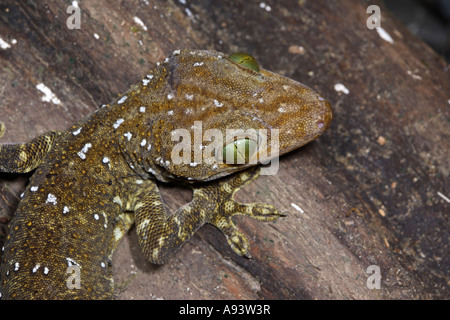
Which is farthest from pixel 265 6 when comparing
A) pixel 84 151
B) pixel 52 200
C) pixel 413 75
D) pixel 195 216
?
pixel 52 200

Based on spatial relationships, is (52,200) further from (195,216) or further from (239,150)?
(239,150)

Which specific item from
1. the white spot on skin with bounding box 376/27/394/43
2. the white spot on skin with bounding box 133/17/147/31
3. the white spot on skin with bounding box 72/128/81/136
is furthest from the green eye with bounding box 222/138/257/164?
the white spot on skin with bounding box 376/27/394/43

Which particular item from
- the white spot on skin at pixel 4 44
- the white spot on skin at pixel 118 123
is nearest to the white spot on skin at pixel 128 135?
the white spot on skin at pixel 118 123

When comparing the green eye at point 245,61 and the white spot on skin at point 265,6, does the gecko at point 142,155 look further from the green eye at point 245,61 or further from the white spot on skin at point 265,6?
the white spot on skin at point 265,6

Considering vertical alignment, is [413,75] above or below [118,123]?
below

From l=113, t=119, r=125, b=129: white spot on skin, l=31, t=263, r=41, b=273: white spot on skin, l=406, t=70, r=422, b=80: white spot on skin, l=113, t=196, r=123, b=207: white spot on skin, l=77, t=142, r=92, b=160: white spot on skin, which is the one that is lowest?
l=406, t=70, r=422, b=80: white spot on skin

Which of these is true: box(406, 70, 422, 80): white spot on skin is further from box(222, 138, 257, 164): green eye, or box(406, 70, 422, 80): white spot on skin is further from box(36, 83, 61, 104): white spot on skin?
box(36, 83, 61, 104): white spot on skin

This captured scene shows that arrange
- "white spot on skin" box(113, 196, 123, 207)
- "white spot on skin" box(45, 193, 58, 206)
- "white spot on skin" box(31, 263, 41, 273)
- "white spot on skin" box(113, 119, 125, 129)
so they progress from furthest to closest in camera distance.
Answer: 1. "white spot on skin" box(113, 196, 123, 207)
2. "white spot on skin" box(113, 119, 125, 129)
3. "white spot on skin" box(45, 193, 58, 206)
4. "white spot on skin" box(31, 263, 41, 273)

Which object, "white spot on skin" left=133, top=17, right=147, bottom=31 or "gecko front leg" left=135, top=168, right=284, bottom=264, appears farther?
"white spot on skin" left=133, top=17, right=147, bottom=31
